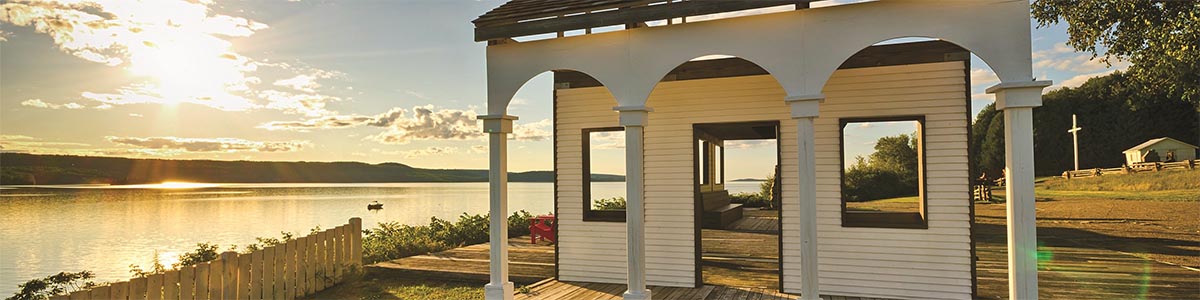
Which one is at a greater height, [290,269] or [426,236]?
[290,269]

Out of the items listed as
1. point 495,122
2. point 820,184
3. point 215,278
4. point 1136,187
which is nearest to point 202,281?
point 215,278

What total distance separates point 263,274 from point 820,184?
615 cm

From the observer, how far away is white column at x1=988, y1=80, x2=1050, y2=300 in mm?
4688

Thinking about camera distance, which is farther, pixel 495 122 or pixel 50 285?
pixel 495 122

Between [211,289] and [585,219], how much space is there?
4.02 meters

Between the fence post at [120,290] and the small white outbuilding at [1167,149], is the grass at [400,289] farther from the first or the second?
the small white outbuilding at [1167,149]

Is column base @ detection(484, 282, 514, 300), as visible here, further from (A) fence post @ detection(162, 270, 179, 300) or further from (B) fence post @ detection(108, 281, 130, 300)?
(B) fence post @ detection(108, 281, 130, 300)

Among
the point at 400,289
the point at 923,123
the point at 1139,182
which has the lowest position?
the point at 400,289

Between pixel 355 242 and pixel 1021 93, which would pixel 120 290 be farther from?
pixel 1021 93

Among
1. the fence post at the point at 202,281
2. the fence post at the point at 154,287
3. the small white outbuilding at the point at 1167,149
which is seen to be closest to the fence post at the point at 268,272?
the fence post at the point at 202,281

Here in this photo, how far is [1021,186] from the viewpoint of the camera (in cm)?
473

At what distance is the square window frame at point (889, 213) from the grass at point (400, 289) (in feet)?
14.3

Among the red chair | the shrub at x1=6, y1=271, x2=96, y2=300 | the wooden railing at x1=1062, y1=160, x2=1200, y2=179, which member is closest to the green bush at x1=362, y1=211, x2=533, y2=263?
the red chair

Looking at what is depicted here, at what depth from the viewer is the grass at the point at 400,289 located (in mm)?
7426
